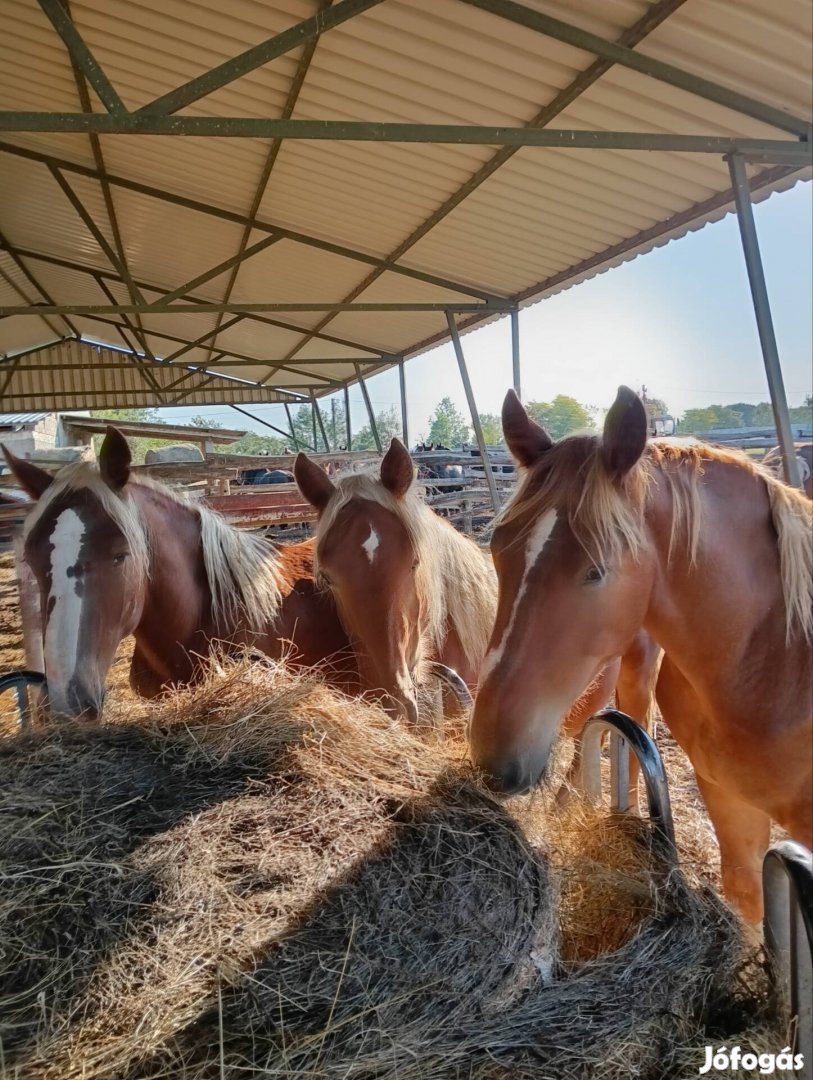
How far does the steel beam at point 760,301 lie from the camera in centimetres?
349

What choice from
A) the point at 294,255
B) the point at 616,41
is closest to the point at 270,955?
the point at 616,41

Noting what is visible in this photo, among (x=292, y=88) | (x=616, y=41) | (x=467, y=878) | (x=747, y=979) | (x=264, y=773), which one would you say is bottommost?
(x=747, y=979)

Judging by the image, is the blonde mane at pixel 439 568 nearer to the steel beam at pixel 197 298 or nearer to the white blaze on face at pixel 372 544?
the white blaze on face at pixel 372 544

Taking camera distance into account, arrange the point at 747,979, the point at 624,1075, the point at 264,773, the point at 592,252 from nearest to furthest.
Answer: the point at 624,1075
the point at 747,979
the point at 264,773
the point at 592,252

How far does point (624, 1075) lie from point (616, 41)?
4.06 meters

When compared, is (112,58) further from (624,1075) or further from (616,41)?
(624,1075)

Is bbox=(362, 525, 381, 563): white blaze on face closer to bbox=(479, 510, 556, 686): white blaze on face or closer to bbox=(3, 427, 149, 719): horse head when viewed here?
bbox=(3, 427, 149, 719): horse head

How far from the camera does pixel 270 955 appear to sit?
103 centimetres

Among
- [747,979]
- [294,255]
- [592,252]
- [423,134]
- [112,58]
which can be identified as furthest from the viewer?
[294,255]

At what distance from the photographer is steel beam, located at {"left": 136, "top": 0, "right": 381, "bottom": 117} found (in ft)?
9.11

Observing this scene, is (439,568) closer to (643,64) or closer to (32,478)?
(32,478)

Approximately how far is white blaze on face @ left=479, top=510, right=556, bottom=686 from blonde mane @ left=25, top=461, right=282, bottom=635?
1495 millimetres

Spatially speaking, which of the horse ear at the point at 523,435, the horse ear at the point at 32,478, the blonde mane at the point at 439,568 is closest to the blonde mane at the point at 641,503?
the horse ear at the point at 523,435

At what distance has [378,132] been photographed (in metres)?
2.96
